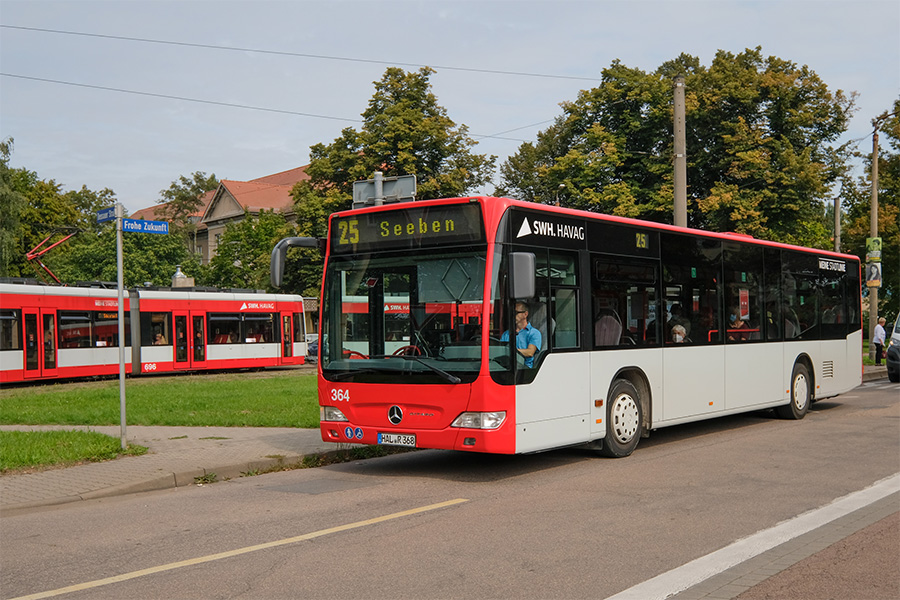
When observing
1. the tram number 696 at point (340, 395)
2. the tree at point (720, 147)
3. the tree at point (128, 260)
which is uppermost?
the tree at point (720, 147)

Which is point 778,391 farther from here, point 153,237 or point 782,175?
point 153,237

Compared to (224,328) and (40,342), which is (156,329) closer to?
(224,328)

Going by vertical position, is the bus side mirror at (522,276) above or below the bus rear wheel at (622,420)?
above

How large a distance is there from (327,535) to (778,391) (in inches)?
395

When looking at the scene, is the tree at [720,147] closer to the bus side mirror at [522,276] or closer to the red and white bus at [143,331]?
the red and white bus at [143,331]

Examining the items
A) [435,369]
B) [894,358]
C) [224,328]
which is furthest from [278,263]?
[224,328]

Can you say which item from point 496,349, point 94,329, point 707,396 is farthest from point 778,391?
point 94,329

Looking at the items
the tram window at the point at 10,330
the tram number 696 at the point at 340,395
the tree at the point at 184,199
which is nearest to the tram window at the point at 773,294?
the tram number 696 at the point at 340,395

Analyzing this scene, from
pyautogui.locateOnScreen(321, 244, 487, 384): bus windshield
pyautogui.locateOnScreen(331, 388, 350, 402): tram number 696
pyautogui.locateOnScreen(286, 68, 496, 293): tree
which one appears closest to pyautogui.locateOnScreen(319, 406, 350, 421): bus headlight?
pyautogui.locateOnScreen(331, 388, 350, 402): tram number 696

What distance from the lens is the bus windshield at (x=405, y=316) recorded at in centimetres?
912

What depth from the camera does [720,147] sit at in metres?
37.8

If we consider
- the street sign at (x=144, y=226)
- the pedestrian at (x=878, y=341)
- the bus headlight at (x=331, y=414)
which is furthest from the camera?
the pedestrian at (x=878, y=341)

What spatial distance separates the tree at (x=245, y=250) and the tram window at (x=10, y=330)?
31.3m

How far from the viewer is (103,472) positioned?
9.77 metres
